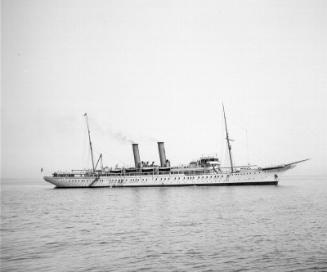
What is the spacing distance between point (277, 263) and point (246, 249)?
9.71ft

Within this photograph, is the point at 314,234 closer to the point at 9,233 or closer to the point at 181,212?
the point at 181,212

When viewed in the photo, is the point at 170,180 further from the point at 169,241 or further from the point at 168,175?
the point at 169,241

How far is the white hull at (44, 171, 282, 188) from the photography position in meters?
75.9

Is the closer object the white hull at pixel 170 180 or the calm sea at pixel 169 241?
the calm sea at pixel 169 241

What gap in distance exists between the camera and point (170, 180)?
275ft

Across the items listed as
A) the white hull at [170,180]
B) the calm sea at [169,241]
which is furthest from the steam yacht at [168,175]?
the calm sea at [169,241]

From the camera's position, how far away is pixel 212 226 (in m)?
28.0

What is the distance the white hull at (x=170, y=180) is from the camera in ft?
249

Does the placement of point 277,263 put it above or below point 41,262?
below

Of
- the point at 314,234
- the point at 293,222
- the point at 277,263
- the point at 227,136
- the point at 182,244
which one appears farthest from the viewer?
the point at 227,136

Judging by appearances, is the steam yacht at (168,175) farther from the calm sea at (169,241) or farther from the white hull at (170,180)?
the calm sea at (169,241)

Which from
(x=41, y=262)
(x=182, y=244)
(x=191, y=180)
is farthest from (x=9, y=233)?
(x=191, y=180)

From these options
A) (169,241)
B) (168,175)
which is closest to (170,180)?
(168,175)

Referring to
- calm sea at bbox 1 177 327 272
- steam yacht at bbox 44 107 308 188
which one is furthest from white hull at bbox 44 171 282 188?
calm sea at bbox 1 177 327 272
